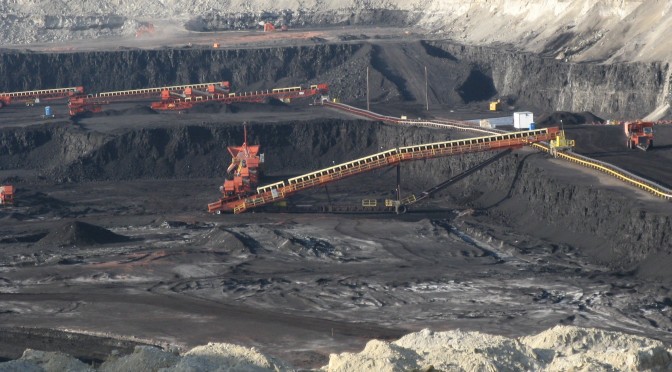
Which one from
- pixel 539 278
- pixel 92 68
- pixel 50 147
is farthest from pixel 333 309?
pixel 92 68

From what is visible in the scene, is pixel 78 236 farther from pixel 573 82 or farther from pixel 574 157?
pixel 573 82

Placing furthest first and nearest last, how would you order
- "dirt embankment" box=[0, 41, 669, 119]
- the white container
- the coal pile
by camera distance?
"dirt embankment" box=[0, 41, 669, 119]
the white container
the coal pile

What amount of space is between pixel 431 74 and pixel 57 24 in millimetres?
61801

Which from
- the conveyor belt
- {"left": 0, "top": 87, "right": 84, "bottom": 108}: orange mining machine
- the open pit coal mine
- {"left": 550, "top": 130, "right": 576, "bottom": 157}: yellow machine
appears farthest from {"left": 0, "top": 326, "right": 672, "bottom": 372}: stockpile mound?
{"left": 0, "top": 87, "right": 84, "bottom": 108}: orange mining machine

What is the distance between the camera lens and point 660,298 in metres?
53.1

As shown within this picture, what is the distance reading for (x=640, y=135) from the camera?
256 ft

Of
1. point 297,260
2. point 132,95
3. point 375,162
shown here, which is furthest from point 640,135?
point 132,95

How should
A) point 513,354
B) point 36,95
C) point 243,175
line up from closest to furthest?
1. point 513,354
2. point 243,175
3. point 36,95

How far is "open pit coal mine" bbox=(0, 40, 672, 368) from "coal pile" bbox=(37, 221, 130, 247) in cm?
11

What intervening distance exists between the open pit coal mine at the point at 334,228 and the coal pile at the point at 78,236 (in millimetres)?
110

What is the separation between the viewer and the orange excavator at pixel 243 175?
7681 cm

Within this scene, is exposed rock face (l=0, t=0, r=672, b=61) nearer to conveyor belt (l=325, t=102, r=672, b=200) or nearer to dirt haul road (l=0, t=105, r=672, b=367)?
conveyor belt (l=325, t=102, r=672, b=200)

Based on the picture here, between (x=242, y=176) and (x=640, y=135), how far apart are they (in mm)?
22743

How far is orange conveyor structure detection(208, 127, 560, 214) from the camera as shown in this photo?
76312 mm
